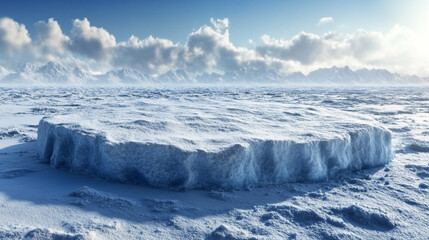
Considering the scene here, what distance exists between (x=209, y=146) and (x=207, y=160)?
0.66 ft

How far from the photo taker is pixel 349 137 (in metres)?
4.61

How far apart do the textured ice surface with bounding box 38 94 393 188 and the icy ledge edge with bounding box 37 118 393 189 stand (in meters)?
0.01

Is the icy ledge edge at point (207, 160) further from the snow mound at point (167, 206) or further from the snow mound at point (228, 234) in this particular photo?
the snow mound at point (228, 234)

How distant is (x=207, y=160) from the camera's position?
12.3 ft

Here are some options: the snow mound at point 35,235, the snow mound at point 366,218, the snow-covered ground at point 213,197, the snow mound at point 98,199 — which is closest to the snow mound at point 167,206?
the snow-covered ground at point 213,197

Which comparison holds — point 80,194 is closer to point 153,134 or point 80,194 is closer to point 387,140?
point 153,134

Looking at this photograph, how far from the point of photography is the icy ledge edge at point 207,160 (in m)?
3.73

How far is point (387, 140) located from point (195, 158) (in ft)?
11.9

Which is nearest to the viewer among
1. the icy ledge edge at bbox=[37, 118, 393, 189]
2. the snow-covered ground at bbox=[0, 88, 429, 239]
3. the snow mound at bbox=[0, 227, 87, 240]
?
the snow mound at bbox=[0, 227, 87, 240]

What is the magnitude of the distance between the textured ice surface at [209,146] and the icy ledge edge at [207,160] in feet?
0.04

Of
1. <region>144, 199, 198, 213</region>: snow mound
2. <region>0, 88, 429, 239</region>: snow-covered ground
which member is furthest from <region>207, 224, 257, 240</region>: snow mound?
<region>144, 199, 198, 213</region>: snow mound

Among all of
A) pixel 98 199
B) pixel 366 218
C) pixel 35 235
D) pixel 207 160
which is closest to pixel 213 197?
pixel 207 160

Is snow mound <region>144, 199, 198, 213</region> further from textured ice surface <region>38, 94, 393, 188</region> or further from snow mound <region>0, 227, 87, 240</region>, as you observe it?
snow mound <region>0, 227, 87, 240</region>

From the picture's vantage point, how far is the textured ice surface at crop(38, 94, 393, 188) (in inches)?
148
